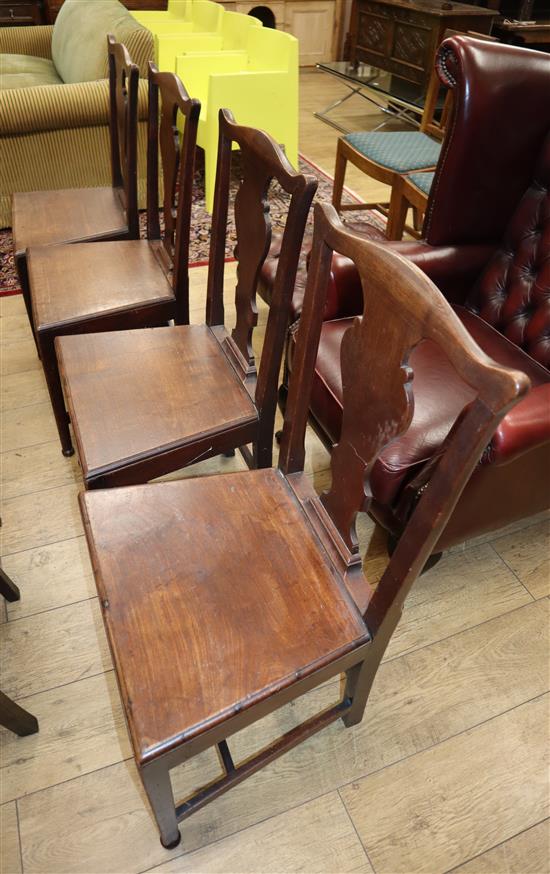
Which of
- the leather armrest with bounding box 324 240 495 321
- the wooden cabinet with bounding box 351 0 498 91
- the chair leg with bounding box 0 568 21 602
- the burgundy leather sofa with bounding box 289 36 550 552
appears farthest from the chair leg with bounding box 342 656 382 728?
the wooden cabinet with bounding box 351 0 498 91

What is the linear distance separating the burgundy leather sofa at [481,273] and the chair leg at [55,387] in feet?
2.02

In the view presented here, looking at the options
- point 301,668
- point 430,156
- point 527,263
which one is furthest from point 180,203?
point 430,156

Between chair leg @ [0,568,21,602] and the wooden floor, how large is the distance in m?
0.03

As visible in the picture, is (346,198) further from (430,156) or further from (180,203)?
(180,203)

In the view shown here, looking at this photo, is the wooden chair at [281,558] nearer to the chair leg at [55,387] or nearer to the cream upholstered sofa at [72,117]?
the chair leg at [55,387]

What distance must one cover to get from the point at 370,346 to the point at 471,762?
35.5 inches

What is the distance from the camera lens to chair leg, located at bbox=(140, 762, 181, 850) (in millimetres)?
735

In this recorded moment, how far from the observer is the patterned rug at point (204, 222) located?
249 centimetres

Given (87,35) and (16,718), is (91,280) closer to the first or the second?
(16,718)

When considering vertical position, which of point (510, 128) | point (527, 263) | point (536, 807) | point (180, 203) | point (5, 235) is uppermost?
point (510, 128)

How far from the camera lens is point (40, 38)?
384cm

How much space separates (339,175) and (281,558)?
2.51 meters

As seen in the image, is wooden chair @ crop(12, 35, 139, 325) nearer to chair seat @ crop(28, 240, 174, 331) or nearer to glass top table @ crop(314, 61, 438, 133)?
chair seat @ crop(28, 240, 174, 331)

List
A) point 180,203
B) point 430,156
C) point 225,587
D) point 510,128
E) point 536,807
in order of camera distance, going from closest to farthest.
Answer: point 225,587 → point 536,807 → point 180,203 → point 510,128 → point 430,156
